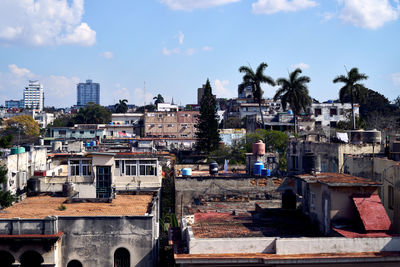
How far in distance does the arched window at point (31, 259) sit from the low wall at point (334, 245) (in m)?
10.9

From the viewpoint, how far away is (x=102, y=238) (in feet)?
71.1

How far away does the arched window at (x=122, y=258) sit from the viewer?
21.8 metres

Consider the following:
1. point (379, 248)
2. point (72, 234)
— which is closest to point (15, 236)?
point (72, 234)

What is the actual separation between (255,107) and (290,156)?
207 ft

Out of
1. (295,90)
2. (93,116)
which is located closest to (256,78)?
(295,90)

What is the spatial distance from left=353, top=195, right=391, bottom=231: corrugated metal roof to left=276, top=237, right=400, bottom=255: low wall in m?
1.42

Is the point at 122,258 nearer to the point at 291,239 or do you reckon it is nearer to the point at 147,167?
the point at 291,239

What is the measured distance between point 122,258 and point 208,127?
174 ft

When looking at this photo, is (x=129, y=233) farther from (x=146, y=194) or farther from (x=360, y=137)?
(x=360, y=137)

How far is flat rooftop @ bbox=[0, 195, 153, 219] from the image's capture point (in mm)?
23875

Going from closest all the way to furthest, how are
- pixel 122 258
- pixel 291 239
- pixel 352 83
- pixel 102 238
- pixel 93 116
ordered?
1. pixel 291 239
2. pixel 102 238
3. pixel 122 258
4. pixel 352 83
5. pixel 93 116

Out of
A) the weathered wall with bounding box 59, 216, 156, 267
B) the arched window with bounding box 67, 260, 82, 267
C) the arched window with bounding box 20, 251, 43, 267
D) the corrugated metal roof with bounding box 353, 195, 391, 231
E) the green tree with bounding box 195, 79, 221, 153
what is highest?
the green tree with bounding box 195, 79, 221, 153

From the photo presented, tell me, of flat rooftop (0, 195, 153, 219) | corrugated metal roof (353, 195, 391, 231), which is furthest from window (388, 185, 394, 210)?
flat rooftop (0, 195, 153, 219)

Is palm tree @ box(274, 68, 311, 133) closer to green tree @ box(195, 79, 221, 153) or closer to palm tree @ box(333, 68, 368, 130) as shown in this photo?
palm tree @ box(333, 68, 368, 130)
